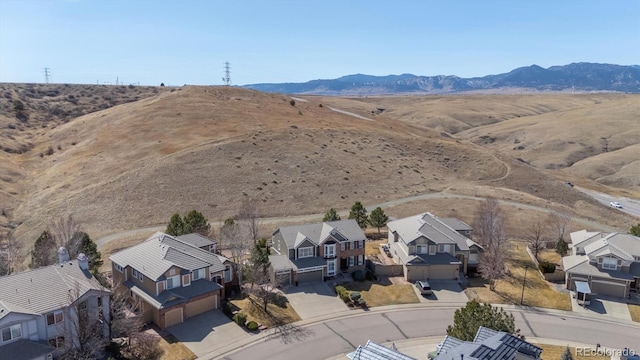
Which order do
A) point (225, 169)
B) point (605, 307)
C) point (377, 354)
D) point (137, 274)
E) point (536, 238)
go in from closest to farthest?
point (377, 354), point (137, 274), point (605, 307), point (536, 238), point (225, 169)

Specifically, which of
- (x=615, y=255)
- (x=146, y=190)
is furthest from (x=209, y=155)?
(x=615, y=255)

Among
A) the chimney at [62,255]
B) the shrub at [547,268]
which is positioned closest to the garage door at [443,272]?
the shrub at [547,268]

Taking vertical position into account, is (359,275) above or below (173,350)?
above

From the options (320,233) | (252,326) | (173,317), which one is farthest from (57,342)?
(320,233)

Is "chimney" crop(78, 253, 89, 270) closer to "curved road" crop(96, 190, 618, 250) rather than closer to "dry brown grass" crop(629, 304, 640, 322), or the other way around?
"curved road" crop(96, 190, 618, 250)

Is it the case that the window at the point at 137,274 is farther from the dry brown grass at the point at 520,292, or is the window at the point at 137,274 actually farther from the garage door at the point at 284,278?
the dry brown grass at the point at 520,292

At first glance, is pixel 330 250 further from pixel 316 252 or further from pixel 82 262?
Answer: pixel 82 262

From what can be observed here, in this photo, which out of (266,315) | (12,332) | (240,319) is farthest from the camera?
(266,315)

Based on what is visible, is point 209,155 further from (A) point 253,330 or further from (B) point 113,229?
(A) point 253,330
